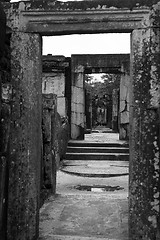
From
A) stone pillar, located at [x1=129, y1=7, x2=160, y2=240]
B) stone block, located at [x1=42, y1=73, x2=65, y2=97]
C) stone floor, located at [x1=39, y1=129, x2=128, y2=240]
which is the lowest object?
stone floor, located at [x1=39, y1=129, x2=128, y2=240]

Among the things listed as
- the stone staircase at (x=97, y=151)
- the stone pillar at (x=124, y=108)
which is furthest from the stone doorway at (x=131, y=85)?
the stone pillar at (x=124, y=108)

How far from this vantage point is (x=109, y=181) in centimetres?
702

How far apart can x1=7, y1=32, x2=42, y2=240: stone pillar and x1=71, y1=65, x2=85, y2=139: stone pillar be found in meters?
8.77

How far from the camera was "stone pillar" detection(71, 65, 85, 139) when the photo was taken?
12195 millimetres

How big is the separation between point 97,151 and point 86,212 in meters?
5.86

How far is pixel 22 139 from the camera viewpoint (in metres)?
3.43

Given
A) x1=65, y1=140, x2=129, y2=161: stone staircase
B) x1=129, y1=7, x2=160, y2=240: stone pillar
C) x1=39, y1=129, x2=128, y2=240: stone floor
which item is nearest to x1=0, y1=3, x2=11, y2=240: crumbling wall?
x1=39, y1=129, x2=128, y2=240: stone floor

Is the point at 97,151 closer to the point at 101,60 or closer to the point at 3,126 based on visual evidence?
the point at 101,60

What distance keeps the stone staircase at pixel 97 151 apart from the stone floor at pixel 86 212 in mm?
2757

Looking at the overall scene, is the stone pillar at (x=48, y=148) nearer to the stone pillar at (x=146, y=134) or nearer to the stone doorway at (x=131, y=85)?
the stone doorway at (x=131, y=85)

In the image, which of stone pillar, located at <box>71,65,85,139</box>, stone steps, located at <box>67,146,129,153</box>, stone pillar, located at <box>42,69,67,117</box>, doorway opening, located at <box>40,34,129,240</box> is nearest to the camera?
doorway opening, located at <box>40,34,129,240</box>

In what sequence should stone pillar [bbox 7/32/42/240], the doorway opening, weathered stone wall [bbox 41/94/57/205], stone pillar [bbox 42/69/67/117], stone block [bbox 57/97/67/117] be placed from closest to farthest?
stone pillar [bbox 7/32/42/240] → the doorway opening → weathered stone wall [bbox 41/94/57/205] → stone block [bbox 57/97/67/117] → stone pillar [bbox 42/69/67/117]

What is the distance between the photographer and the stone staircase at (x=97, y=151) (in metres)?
9.88

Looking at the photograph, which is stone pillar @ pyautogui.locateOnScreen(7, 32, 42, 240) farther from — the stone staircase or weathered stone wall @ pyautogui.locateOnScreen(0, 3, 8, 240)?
the stone staircase
